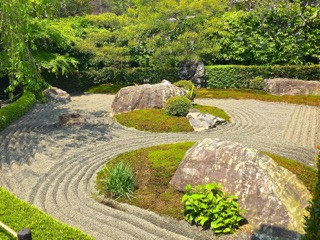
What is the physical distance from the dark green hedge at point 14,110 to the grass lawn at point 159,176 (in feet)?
28.8

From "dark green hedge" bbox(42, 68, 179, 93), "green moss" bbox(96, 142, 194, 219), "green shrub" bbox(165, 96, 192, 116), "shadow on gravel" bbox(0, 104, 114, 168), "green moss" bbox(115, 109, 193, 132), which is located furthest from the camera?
"dark green hedge" bbox(42, 68, 179, 93)

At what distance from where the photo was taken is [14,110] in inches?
744

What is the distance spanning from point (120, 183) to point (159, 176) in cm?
137

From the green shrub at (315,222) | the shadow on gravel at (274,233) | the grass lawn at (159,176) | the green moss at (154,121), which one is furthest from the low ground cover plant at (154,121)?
the green shrub at (315,222)

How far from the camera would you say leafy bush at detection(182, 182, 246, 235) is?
294 inches

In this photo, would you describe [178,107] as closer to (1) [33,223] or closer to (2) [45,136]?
(2) [45,136]

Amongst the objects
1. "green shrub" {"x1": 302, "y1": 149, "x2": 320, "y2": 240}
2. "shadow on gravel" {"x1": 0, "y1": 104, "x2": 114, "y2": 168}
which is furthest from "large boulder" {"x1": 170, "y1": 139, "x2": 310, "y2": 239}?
Answer: "shadow on gravel" {"x1": 0, "y1": 104, "x2": 114, "y2": 168}

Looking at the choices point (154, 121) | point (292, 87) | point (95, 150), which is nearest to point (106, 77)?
point (154, 121)

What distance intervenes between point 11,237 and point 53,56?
86.4 feet

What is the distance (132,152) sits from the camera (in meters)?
12.3

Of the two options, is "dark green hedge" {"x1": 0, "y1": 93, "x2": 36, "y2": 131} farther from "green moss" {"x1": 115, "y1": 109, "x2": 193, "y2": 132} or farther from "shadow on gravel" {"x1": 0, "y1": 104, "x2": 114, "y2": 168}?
"green moss" {"x1": 115, "y1": 109, "x2": 193, "y2": 132}

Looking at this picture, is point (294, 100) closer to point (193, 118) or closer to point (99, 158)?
point (193, 118)

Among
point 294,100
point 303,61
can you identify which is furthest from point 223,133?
point 303,61

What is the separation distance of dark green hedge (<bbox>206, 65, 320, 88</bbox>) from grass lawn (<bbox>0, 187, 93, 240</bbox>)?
28358 mm
